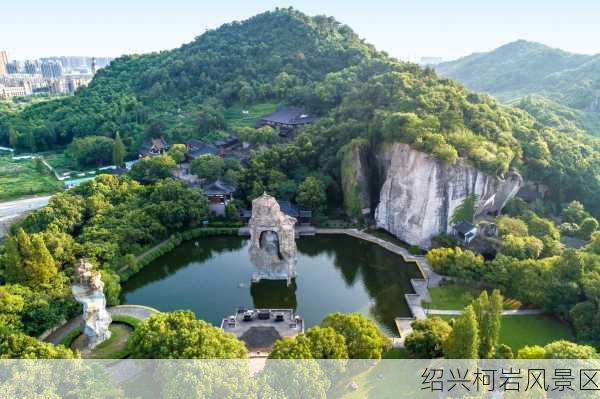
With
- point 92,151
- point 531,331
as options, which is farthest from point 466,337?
point 92,151

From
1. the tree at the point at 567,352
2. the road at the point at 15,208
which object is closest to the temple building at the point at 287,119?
the road at the point at 15,208

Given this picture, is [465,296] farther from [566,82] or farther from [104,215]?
[566,82]

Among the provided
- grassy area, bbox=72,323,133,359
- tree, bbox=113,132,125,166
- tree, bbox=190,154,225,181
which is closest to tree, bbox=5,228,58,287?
grassy area, bbox=72,323,133,359

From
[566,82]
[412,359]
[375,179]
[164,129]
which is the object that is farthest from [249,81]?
[566,82]

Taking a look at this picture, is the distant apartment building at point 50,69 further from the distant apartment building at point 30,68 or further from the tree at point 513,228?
the tree at point 513,228

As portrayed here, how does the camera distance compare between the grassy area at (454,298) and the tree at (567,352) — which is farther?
the grassy area at (454,298)

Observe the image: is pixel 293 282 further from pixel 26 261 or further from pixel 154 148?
pixel 154 148
